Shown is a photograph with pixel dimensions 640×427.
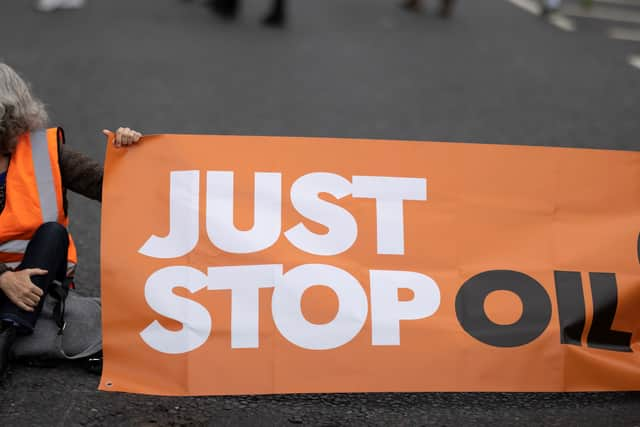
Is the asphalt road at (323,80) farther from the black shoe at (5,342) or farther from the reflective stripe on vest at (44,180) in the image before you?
the reflective stripe on vest at (44,180)

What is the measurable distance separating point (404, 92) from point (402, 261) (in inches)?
182

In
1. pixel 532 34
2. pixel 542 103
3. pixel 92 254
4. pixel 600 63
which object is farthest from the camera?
pixel 532 34

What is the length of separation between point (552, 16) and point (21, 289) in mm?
9782

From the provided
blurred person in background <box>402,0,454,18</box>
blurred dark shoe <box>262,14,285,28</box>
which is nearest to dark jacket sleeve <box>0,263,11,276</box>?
blurred dark shoe <box>262,14,285,28</box>

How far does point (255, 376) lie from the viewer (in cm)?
318

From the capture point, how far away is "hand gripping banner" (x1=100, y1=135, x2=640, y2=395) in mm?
3211

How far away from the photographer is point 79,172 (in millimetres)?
3445

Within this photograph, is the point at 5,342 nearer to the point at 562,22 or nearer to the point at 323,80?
the point at 323,80

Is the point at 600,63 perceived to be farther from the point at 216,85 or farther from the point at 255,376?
the point at 255,376

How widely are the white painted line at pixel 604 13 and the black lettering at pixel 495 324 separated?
31.0 feet

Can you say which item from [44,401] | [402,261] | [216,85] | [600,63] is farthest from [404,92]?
[44,401]

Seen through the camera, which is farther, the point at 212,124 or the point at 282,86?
the point at 282,86

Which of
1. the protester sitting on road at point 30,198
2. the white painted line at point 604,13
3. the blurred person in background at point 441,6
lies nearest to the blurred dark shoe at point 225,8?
the blurred person in background at point 441,6

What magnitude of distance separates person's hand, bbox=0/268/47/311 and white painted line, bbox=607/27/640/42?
899 centimetres
